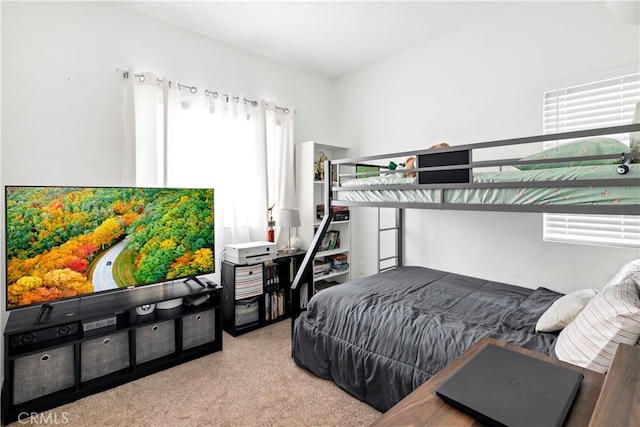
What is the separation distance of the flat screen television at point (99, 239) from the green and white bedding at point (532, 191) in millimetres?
1543

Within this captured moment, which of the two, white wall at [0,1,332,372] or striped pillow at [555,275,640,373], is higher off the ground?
white wall at [0,1,332,372]

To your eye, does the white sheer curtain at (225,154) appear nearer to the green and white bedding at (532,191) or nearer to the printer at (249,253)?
the printer at (249,253)

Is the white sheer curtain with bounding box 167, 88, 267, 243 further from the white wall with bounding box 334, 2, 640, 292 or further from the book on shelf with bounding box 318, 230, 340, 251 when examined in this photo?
the white wall with bounding box 334, 2, 640, 292

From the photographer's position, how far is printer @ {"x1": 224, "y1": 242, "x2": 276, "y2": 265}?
2896mm

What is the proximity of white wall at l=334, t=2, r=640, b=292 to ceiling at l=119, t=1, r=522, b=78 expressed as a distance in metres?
0.23

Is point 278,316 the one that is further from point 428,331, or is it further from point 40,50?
point 40,50

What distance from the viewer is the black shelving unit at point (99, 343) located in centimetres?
184

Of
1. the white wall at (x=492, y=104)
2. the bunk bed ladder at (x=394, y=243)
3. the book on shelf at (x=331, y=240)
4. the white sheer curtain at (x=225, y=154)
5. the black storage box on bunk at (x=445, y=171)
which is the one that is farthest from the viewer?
the book on shelf at (x=331, y=240)

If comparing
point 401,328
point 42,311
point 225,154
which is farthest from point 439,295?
point 42,311

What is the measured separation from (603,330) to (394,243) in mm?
2386

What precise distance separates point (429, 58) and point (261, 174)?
2067mm

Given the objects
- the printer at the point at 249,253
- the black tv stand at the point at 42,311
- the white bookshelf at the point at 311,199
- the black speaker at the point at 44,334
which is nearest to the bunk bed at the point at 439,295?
the printer at the point at 249,253

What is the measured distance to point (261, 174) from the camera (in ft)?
11.0

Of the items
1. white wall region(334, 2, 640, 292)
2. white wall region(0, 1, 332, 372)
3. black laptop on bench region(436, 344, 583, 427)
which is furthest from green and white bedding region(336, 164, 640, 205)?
white wall region(0, 1, 332, 372)
